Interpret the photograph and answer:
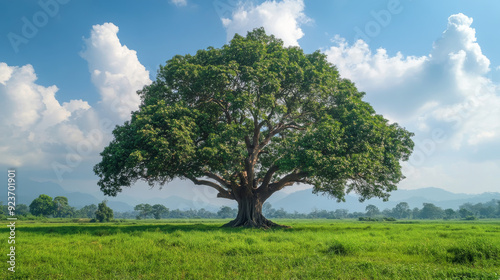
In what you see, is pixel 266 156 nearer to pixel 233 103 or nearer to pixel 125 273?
pixel 233 103

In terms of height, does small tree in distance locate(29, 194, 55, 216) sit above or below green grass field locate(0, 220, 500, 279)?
below

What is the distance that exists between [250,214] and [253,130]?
8.08 metres

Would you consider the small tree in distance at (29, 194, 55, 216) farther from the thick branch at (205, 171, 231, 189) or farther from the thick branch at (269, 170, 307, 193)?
the thick branch at (269, 170, 307, 193)

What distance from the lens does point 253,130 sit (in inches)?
998

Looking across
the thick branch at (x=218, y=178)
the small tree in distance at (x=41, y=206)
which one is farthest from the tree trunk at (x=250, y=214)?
the small tree in distance at (x=41, y=206)

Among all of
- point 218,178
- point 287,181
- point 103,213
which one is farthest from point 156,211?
point 287,181

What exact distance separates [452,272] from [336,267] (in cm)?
315

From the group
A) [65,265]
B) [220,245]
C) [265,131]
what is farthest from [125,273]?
[265,131]

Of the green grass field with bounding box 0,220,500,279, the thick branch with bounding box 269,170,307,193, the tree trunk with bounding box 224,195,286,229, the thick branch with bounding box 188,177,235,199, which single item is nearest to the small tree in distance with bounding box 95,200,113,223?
the thick branch with bounding box 188,177,235,199

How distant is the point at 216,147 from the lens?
66.5 feet

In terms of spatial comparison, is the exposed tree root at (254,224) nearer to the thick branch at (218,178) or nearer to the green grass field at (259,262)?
the thick branch at (218,178)

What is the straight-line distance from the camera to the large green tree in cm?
1948

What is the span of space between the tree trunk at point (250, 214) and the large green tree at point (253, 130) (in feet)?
0.32

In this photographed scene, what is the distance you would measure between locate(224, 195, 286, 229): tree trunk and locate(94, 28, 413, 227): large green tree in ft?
0.32
